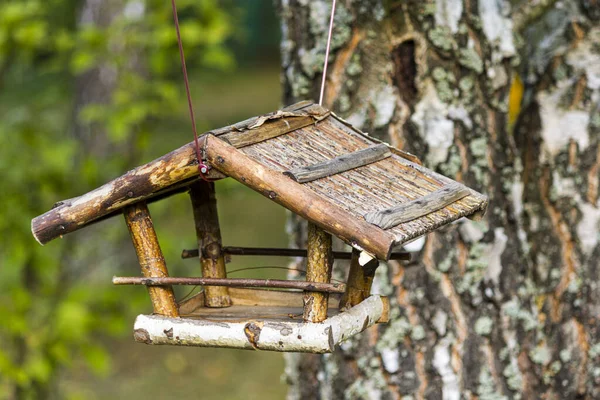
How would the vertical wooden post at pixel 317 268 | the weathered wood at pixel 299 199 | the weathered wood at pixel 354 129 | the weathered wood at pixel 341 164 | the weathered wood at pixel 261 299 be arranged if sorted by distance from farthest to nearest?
the weathered wood at pixel 261 299, the weathered wood at pixel 354 129, the vertical wooden post at pixel 317 268, the weathered wood at pixel 341 164, the weathered wood at pixel 299 199

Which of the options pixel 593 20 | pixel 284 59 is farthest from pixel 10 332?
pixel 593 20

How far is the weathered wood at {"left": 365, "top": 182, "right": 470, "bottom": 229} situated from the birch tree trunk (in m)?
0.84

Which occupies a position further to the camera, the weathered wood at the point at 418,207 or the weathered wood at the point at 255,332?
the weathered wood at the point at 255,332

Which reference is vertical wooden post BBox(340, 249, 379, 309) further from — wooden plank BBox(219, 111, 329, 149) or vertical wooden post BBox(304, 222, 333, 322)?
wooden plank BBox(219, 111, 329, 149)

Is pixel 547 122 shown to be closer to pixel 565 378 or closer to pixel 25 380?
pixel 565 378

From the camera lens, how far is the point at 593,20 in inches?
117

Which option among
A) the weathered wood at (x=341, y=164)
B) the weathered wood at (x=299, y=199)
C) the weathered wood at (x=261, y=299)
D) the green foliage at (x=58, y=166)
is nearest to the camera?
the weathered wood at (x=299, y=199)

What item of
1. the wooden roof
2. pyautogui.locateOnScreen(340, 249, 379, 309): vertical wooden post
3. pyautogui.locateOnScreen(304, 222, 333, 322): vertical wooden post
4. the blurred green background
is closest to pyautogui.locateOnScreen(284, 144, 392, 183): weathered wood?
the wooden roof

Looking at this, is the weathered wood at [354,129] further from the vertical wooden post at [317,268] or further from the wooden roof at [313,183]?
the vertical wooden post at [317,268]

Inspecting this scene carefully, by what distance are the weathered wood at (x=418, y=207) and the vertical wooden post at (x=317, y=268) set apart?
20cm

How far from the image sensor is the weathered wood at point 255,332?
170 cm

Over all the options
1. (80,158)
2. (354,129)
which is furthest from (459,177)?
(80,158)

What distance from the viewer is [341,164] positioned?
178cm

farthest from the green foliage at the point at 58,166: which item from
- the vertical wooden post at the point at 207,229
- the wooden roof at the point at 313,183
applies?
the wooden roof at the point at 313,183
